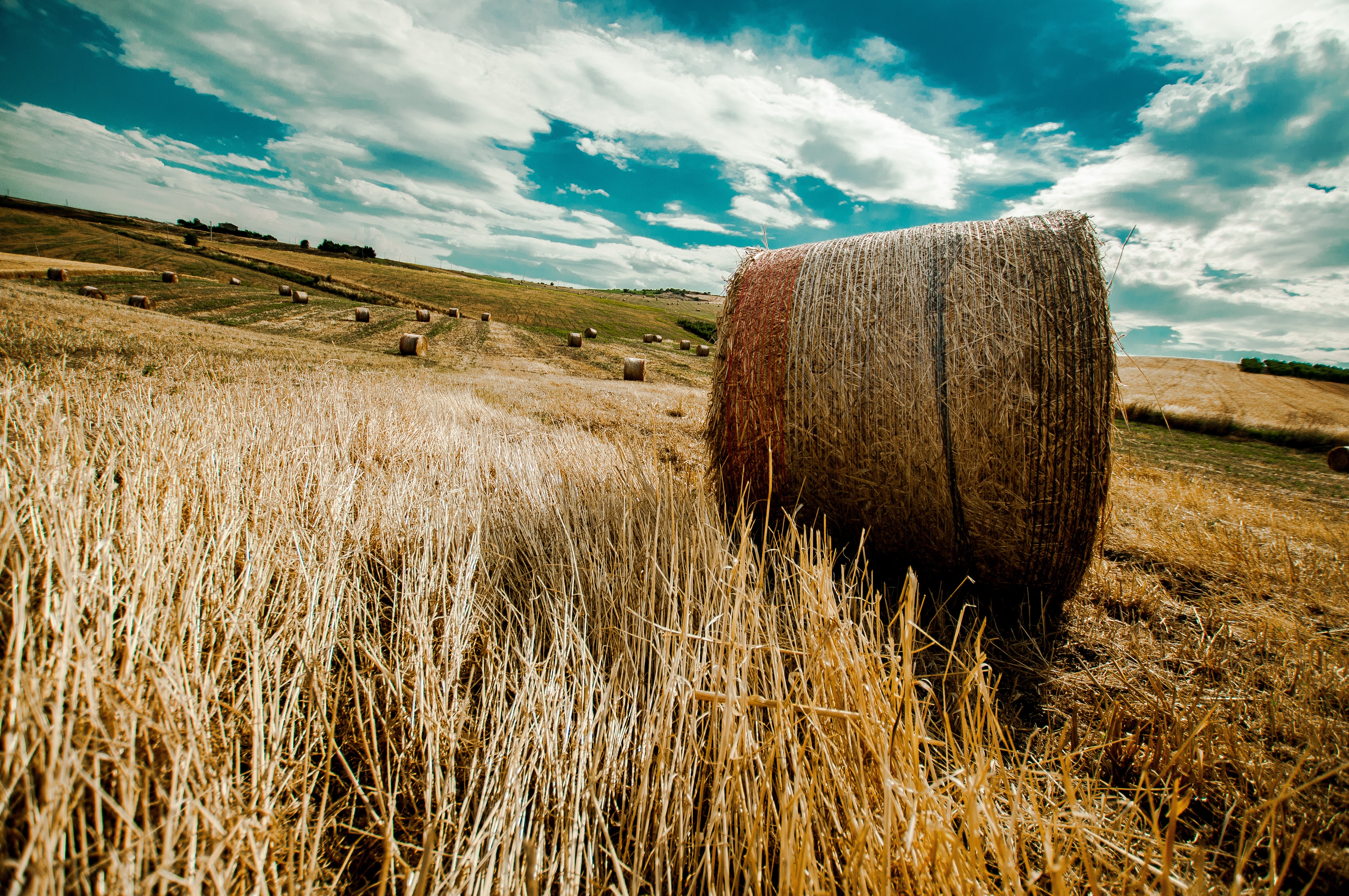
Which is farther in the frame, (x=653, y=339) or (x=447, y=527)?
(x=653, y=339)

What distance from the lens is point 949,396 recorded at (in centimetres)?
293

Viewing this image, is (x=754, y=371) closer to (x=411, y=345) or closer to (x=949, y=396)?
(x=949, y=396)

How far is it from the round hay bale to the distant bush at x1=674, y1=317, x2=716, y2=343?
38664 millimetres

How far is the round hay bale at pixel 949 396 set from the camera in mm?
2807

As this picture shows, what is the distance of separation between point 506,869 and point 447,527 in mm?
1556

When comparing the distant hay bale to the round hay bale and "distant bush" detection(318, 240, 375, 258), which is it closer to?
the round hay bale

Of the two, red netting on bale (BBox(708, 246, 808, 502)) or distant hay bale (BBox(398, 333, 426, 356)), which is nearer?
red netting on bale (BBox(708, 246, 808, 502))

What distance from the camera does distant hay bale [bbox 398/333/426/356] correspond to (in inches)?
639

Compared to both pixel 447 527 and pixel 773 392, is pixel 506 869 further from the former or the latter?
pixel 773 392

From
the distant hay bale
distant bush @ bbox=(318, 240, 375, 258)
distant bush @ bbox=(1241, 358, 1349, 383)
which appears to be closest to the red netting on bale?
the distant hay bale

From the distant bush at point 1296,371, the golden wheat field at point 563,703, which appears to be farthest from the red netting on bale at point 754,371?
the distant bush at point 1296,371

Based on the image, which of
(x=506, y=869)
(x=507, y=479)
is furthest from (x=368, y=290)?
(x=506, y=869)

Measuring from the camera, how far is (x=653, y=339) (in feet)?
105

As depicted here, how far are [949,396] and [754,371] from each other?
121 cm
